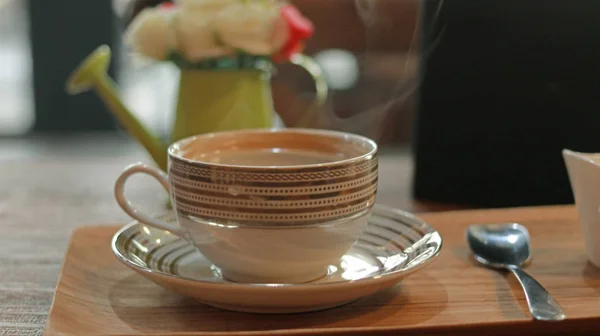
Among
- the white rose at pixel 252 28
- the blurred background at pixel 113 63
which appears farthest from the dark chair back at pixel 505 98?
the blurred background at pixel 113 63

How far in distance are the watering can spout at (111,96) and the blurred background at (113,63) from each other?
89 cm

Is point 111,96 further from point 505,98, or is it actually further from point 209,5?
point 505,98

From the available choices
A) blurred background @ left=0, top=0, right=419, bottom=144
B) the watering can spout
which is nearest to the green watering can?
the watering can spout

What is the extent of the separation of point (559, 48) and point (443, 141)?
15 centimetres

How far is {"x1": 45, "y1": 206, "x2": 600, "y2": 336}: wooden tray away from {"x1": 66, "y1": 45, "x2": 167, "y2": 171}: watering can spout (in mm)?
226

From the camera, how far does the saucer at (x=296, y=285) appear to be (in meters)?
0.43

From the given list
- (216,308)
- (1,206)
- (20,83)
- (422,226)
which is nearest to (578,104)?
(422,226)

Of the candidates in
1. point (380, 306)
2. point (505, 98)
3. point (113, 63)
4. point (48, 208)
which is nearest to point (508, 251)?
point (380, 306)

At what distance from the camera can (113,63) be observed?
2150 mm

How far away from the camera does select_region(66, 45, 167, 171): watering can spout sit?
788 millimetres

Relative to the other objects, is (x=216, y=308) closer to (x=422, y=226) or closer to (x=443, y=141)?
(x=422, y=226)

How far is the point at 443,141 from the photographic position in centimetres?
79

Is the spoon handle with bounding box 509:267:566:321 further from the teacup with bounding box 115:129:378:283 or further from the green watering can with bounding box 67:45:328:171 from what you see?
the green watering can with bounding box 67:45:328:171

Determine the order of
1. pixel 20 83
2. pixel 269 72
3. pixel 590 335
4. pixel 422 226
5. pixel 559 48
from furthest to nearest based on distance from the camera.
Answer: pixel 20 83 < pixel 269 72 < pixel 559 48 < pixel 422 226 < pixel 590 335
